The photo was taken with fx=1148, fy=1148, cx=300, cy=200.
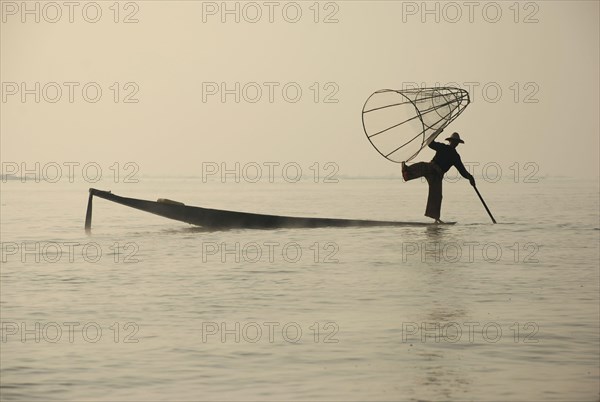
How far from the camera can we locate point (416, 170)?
20.8 metres

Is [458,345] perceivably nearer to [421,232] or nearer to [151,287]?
[151,287]

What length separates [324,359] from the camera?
30.4 ft

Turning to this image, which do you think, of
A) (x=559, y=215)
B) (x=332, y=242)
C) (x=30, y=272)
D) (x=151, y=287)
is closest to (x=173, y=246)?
(x=332, y=242)

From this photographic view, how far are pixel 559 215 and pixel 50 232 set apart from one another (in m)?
14.2

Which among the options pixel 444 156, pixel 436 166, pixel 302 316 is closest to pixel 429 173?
pixel 436 166

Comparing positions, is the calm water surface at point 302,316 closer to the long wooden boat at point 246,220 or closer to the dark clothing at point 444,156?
the long wooden boat at point 246,220

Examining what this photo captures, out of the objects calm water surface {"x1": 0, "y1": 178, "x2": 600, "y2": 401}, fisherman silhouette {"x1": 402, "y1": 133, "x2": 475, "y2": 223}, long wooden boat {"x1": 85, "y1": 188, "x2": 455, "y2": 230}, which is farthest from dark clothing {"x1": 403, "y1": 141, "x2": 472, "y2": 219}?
calm water surface {"x1": 0, "y1": 178, "x2": 600, "y2": 401}

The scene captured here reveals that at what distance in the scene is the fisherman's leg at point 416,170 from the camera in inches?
817

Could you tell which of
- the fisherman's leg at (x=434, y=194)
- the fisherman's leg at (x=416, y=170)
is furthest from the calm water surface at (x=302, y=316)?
the fisherman's leg at (x=416, y=170)

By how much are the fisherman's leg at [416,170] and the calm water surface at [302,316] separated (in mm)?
1191

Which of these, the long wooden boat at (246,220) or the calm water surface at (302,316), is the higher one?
the long wooden boat at (246,220)

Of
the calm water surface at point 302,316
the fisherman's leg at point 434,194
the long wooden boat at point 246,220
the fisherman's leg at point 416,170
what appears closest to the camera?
the calm water surface at point 302,316

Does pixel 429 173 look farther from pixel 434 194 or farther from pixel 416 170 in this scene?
pixel 434 194

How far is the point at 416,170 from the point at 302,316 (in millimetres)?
9314
